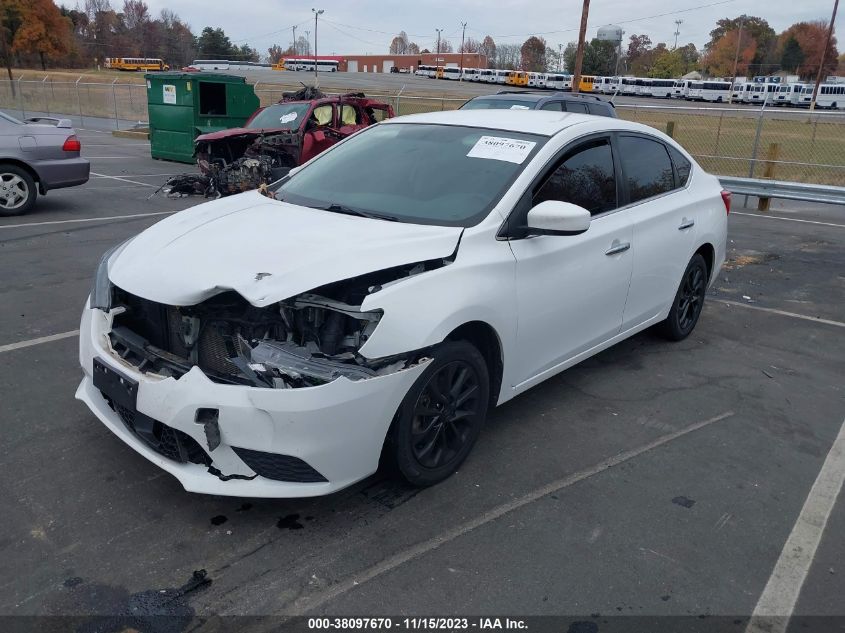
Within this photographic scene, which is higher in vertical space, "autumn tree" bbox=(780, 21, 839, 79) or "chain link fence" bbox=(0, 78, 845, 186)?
"autumn tree" bbox=(780, 21, 839, 79)

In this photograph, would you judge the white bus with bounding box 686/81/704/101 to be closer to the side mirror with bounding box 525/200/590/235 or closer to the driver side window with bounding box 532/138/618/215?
the driver side window with bounding box 532/138/618/215

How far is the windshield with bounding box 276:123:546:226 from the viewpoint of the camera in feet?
12.3

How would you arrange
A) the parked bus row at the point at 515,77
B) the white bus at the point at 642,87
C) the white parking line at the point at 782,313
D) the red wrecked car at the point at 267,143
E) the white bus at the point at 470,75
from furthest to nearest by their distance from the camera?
the white bus at the point at 470,75 → the parked bus row at the point at 515,77 → the white bus at the point at 642,87 → the red wrecked car at the point at 267,143 → the white parking line at the point at 782,313

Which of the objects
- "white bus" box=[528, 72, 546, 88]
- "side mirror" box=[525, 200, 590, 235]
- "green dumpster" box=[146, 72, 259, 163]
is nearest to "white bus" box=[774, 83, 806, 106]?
"white bus" box=[528, 72, 546, 88]

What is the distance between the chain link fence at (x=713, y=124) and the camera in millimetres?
16672

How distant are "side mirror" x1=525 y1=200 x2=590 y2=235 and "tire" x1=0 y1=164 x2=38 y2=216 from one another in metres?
8.44

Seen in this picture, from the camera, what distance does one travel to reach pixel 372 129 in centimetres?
487

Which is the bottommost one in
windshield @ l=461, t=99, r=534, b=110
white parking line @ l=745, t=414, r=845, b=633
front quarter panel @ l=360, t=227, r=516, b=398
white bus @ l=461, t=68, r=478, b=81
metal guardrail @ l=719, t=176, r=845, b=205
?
white parking line @ l=745, t=414, r=845, b=633

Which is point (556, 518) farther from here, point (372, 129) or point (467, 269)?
point (372, 129)

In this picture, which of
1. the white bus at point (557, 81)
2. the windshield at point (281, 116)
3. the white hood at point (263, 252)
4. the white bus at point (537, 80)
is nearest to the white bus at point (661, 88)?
the white bus at point (557, 81)

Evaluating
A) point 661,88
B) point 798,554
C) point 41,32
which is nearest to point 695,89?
point 661,88

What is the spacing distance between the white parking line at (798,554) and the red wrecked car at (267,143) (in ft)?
30.5

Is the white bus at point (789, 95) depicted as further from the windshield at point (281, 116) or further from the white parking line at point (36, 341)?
the white parking line at point (36, 341)

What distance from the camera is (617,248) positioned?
4.39m
